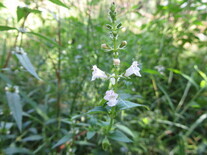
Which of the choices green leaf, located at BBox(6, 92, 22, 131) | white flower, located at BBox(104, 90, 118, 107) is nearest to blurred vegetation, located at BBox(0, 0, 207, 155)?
green leaf, located at BBox(6, 92, 22, 131)

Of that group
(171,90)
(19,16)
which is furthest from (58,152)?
(171,90)

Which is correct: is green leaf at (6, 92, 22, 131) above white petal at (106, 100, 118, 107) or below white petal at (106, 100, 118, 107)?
below

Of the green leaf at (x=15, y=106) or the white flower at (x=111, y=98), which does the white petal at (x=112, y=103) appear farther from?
the green leaf at (x=15, y=106)

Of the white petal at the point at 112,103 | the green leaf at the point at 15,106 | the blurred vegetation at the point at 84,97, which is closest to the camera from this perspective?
the white petal at the point at 112,103

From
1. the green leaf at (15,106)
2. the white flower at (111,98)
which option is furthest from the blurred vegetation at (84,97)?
the white flower at (111,98)

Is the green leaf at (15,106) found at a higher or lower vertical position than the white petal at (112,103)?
lower

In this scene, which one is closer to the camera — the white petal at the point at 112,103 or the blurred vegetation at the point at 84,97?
the white petal at the point at 112,103

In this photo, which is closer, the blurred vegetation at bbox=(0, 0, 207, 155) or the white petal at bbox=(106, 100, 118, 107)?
the white petal at bbox=(106, 100, 118, 107)

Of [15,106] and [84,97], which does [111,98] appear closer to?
[15,106]

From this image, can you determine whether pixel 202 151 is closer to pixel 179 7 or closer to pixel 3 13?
pixel 179 7

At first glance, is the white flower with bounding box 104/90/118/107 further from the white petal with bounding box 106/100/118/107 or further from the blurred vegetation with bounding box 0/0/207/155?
the blurred vegetation with bounding box 0/0/207/155

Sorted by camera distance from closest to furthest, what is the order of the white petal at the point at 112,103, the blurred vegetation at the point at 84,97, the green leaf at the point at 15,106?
the white petal at the point at 112,103, the green leaf at the point at 15,106, the blurred vegetation at the point at 84,97
